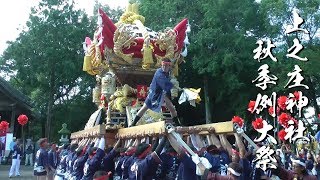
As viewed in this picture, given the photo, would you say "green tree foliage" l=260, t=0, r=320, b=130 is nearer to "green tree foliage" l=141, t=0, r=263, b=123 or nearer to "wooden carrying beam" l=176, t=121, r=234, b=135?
"green tree foliage" l=141, t=0, r=263, b=123

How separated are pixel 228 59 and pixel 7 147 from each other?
36.1 feet

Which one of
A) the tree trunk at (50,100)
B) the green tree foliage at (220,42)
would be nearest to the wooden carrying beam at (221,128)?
the green tree foliage at (220,42)

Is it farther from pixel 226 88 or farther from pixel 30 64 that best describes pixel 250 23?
pixel 30 64

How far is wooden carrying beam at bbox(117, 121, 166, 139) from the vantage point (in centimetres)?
519

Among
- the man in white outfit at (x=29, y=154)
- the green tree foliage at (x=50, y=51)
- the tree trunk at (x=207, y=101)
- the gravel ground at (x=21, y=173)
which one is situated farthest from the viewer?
the green tree foliage at (x=50, y=51)

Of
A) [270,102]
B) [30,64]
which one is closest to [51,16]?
[30,64]

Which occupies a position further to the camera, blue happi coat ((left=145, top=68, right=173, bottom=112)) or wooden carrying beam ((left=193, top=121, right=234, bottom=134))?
blue happi coat ((left=145, top=68, right=173, bottom=112))

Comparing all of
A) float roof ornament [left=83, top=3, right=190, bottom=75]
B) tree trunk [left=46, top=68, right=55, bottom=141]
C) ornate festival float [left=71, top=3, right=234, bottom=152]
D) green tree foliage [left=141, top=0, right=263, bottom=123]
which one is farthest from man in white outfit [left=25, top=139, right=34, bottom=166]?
float roof ornament [left=83, top=3, right=190, bottom=75]

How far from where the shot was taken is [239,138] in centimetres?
543

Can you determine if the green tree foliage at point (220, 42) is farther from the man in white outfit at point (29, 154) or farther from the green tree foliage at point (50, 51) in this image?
the man in white outfit at point (29, 154)

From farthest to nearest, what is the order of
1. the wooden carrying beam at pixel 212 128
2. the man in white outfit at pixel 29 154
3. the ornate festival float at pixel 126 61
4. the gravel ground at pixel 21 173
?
the man in white outfit at pixel 29 154, the gravel ground at pixel 21 173, the ornate festival float at pixel 126 61, the wooden carrying beam at pixel 212 128

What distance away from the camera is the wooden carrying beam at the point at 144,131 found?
17.0ft

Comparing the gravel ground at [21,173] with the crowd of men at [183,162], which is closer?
the crowd of men at [183,162]

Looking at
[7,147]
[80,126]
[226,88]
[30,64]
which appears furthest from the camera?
[80,126]
